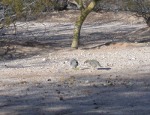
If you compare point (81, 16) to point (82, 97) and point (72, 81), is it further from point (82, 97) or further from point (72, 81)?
point (82, 97)

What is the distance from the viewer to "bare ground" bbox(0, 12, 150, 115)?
11.4 m

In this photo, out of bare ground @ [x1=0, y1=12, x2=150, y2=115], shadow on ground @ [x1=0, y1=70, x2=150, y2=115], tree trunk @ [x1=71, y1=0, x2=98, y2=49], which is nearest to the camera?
shadow on ground @ [x1=0, y1=70, x2=150, y2=115]

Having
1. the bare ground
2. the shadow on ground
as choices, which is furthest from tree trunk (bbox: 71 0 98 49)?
the shadow on ground

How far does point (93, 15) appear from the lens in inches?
2057

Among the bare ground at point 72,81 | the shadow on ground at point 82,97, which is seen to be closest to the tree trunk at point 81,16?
the bare ground at point 72,81

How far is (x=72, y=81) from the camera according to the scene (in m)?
15.2

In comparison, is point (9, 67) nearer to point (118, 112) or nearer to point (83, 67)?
point (83, 67)

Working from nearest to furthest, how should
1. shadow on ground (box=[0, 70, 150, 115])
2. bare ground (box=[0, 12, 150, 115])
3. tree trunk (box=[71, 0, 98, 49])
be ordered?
1. shadow on ground (box=[0, 70, 150, 115])
2. bare ground (box=[0, 12, 150, 115])
3. tree trunk (box=[71, 0, 98, 49])

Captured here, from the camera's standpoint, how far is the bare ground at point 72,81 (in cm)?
1138

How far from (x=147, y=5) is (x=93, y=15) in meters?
17.8

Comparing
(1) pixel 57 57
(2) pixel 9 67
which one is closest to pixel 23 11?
(1) pixel 57 57

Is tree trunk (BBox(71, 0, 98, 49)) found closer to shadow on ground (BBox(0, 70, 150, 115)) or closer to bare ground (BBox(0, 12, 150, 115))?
bare ground (BBox(0, 12, 150, 115))

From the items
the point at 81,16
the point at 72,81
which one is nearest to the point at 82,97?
the point at 72,81

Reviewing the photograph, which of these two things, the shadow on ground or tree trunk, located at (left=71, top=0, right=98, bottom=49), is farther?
tree trunk, located at (left=71, top=0, right=98, bottom=49)
